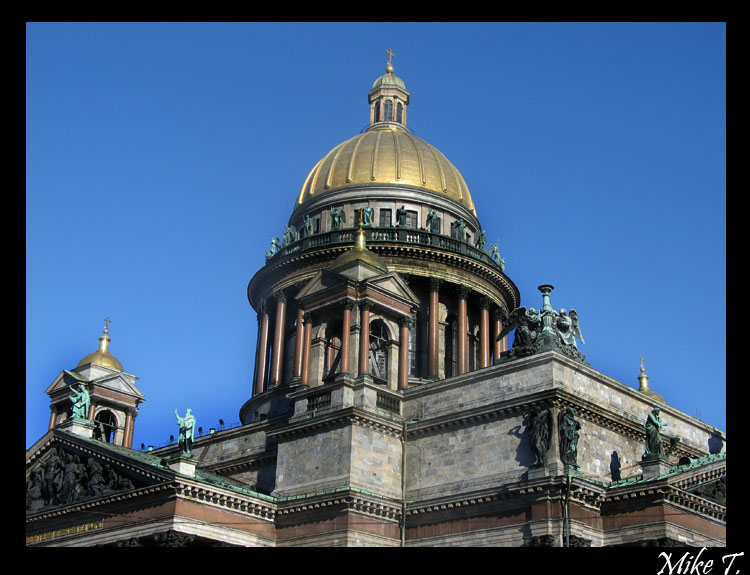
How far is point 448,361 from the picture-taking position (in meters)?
57.7

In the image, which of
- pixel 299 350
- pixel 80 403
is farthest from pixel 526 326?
pixel 80 403

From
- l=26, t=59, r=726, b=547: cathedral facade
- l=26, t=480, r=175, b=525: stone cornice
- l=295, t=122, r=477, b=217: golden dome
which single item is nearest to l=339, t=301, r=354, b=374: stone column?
l=26, t=59, r=726, b=547: cathedral facade

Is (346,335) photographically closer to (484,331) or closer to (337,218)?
(484,331)

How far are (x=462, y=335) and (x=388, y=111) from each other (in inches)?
758

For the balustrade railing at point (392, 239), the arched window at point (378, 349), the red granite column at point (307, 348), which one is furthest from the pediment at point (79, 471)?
the balustrade railing at point (392, 239)

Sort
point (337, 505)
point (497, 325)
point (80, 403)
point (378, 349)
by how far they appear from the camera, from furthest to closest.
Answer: point (497, 325) < point (80, 403) < point (378, 349) < point (337, 505)

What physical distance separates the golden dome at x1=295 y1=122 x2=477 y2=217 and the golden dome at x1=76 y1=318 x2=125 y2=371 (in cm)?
1482

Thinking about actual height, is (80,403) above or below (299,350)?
below

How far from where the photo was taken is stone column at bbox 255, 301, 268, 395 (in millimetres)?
58156

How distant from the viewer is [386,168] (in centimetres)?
6172
